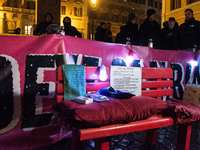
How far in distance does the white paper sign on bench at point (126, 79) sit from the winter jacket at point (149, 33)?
289 centimetres

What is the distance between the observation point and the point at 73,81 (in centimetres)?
252

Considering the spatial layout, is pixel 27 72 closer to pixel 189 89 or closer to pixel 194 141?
pixel 194 141

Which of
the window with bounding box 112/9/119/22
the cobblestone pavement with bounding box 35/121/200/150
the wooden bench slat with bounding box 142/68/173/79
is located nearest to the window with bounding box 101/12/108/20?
the window with bounding box 112/9/119/22

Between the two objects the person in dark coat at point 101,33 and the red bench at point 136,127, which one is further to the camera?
the person in dark coat at point 101,33

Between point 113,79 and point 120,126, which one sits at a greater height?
point 113,79

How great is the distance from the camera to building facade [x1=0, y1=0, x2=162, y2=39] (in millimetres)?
30016

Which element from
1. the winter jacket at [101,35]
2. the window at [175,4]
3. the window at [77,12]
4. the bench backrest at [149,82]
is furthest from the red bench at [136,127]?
the window at [77,12]

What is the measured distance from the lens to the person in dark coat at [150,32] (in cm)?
→ 566

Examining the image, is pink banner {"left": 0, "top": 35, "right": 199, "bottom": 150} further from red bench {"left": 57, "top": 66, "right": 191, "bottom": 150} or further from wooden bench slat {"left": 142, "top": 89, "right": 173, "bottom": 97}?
wooden bench slat {"left": 142, "top": 89, "right": 173, "bottom": 97}

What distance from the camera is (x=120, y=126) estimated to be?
1.78 metres

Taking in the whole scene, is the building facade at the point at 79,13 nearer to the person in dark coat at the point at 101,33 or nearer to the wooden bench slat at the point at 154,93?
the person in dark coat at the point at 101,33

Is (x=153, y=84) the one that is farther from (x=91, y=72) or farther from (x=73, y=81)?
(x=73, y=81)

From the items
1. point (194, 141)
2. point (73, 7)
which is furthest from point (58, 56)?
point (73, 7)

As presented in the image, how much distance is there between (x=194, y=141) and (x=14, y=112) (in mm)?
2804
